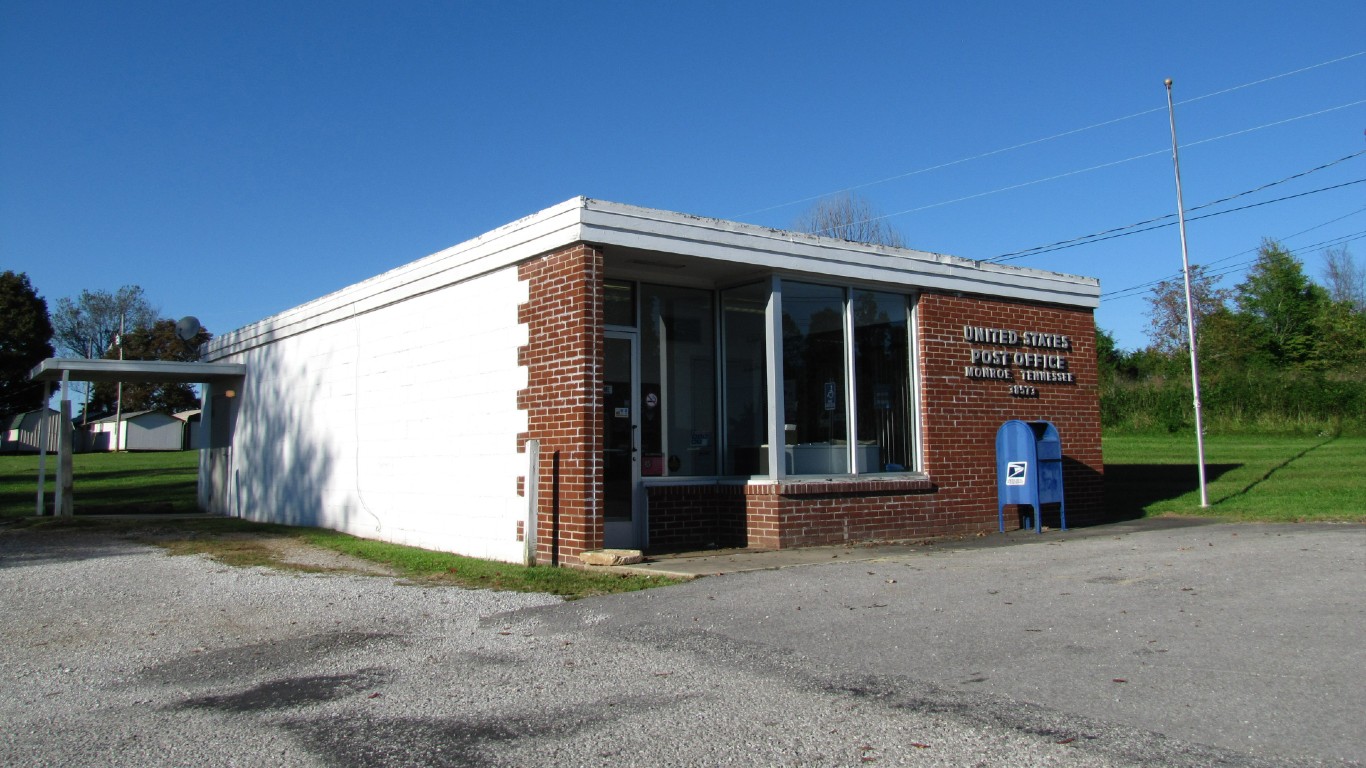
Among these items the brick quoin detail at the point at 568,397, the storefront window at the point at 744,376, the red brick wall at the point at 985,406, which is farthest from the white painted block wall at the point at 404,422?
the red brick wall at the point at 985,406

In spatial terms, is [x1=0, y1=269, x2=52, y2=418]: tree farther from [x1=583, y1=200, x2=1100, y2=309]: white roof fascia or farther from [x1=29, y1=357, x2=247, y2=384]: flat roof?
[x1=583, y1=200, x2=1100, y2=309]: white roof fascia

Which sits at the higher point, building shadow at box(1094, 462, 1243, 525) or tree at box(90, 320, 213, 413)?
tree at box(90, 320, 213, 413)

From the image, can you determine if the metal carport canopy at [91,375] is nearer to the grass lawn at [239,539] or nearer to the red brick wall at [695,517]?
the grass lawn at [239,539]

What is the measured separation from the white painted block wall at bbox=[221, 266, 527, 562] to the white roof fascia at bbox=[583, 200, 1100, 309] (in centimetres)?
150

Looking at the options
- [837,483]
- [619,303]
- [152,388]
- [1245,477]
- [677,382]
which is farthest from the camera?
[152,388]

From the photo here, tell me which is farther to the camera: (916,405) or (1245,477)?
(1245,477)

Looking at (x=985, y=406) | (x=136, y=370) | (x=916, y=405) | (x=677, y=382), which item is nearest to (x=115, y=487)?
(x=136, y=370)

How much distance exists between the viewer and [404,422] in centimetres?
1359

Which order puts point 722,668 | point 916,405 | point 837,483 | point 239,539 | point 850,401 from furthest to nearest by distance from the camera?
point 239,539, point 916,405, point 850,401, point 837,483, point 722,668

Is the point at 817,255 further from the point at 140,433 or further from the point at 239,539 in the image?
the point at 140,433

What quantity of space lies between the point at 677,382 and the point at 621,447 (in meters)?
1.24

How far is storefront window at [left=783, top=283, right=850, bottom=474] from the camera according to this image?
12445 mm

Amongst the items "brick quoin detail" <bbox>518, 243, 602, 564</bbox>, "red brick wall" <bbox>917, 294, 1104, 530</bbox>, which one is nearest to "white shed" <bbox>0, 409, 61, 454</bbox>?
"brick quoin detail" <bbox>518, 243, 602, 564</bbox>

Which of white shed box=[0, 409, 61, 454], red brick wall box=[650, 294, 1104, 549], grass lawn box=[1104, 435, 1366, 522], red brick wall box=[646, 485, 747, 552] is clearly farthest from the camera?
white shed box=[0, 409, 61, 454]
